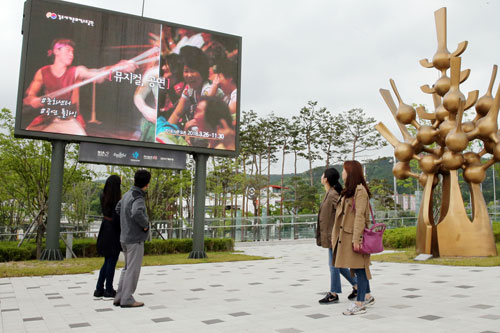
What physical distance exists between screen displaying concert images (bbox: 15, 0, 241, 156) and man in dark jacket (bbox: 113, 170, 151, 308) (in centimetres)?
652

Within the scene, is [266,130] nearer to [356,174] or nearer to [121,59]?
[121,59]

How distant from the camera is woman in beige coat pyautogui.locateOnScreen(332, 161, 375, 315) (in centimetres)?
439

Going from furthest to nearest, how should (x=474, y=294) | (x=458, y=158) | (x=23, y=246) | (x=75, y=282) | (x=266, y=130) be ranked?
(x=266, y=130), (x=23, y=246), (x=458, y=158), (x=75, y=282), (x=474, y=294)

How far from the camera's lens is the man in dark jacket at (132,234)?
5000 mm

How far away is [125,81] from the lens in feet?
37.8

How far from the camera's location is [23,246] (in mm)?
12211

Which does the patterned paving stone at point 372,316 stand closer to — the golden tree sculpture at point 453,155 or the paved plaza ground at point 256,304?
the paved plaza ground at point 256,304

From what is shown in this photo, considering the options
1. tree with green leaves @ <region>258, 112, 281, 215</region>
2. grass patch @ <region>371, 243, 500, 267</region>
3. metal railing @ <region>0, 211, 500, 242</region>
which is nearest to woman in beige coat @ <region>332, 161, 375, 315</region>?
grass patch @ <region>371, 243, 500, 267</region>

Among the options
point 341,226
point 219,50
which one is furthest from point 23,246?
point 341,226

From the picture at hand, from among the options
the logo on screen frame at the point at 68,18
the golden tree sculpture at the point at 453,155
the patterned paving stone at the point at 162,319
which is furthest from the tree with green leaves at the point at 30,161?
the golden tree sculpture at the point at 453,155

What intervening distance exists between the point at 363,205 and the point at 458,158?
6.93m

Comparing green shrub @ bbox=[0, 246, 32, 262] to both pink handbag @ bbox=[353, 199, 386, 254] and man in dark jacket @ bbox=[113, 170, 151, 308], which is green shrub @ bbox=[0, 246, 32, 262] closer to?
man in dark jacket @ bbox=[113, 170, 151, 308]

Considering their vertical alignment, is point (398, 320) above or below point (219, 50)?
below

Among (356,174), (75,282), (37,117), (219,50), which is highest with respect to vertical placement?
(219,50)
